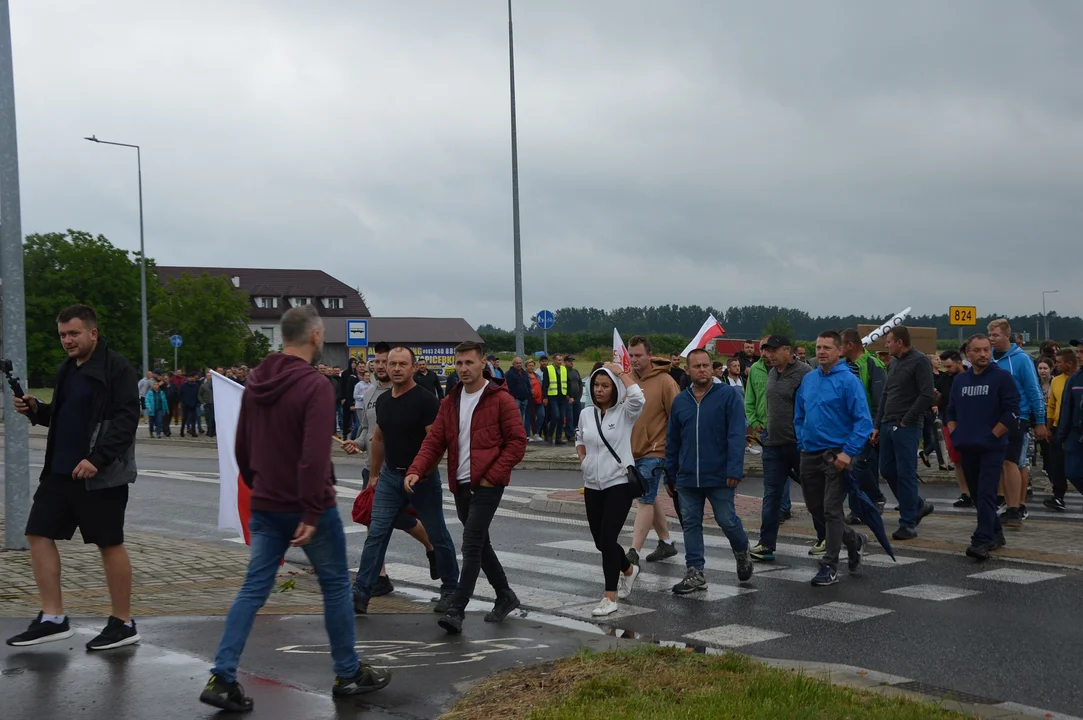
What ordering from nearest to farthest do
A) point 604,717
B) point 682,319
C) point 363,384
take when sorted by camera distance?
point 604,717
point 363,384
point 682,319

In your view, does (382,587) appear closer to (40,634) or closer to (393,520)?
(393,520)

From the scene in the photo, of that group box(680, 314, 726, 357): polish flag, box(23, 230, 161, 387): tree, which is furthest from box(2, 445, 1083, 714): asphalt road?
box(23, 230, 161, 387): tree

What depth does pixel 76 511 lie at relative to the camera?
6918 mm

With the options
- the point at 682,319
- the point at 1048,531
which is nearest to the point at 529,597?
the point at 1048,531

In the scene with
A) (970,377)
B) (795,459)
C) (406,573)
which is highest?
(970,377)

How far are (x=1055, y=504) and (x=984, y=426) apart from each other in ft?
15.3

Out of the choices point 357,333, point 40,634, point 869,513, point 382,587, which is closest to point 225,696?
point 40,634

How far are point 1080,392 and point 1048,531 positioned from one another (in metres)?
1.59

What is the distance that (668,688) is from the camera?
18.6 feet

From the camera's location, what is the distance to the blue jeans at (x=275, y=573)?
18.5 ft

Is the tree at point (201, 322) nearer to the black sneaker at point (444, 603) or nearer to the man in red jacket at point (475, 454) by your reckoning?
the black sneaker at point (444, 603)

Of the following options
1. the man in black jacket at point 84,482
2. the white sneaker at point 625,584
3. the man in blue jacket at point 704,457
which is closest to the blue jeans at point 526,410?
the man in blue jacket at point 704,457

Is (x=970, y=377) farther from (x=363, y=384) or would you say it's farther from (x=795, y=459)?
(x=363, y=384)

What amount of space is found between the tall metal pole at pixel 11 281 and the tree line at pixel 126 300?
7349 cm
